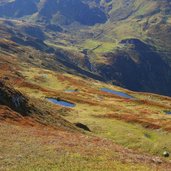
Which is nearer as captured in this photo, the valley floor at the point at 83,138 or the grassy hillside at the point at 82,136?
the valley floor at the point at 83,138

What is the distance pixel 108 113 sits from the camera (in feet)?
342

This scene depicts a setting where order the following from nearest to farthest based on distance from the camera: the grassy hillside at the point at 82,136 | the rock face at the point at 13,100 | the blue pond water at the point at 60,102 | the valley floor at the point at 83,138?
the valley floor at the point at 83,138 → the grassy hillside at the point at 82,136 → the rock face at the point at 13,100 → the blue pond water at the point at 60,102

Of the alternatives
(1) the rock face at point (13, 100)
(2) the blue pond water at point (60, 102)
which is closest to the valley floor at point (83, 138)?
(1) the rock face at point (13, 100)

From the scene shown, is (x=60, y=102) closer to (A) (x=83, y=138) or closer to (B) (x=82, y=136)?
(B) (x=82, y=136)

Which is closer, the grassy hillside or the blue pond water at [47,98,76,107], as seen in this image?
the grassy hillside

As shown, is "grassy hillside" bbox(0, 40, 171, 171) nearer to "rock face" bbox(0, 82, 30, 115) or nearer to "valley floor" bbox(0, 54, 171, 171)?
"valley floor" bbox(0, 54, 171, 171)

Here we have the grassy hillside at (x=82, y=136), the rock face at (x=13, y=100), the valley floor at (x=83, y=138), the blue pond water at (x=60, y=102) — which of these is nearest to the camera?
the valley floor at (x=83, y=138)

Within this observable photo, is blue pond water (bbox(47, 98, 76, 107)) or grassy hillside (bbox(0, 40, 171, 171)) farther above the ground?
grassy hillside (bbox(0, 40, 171, 171))


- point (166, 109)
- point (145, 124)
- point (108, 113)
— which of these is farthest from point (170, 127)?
point (166, 109)

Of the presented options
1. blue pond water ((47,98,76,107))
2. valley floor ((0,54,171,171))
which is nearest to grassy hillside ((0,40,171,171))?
valley floor ((0,54,171,171))

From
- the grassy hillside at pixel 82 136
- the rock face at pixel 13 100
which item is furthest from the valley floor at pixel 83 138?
the rock face at pixel 13 100

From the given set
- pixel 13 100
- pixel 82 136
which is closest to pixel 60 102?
pixel 13 100

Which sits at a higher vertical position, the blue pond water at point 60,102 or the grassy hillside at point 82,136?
the grassy hillside at point 82,136

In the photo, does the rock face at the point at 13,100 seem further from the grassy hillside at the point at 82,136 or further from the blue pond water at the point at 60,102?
the blue pond water at the point at 60,102
